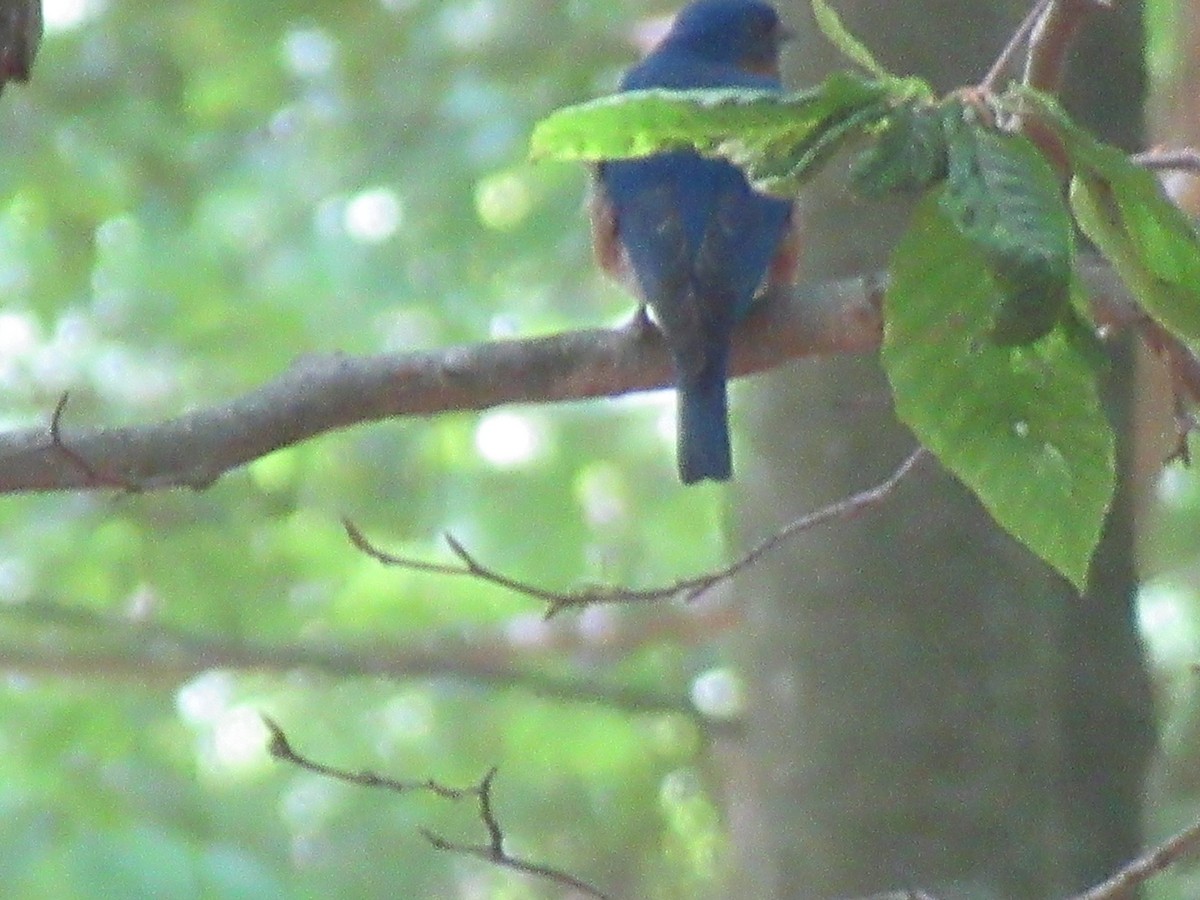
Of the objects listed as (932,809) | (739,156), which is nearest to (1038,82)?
(739,156)

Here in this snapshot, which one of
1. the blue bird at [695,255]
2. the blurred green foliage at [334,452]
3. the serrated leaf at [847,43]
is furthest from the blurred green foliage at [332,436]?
the serrated leaf at [847,43]

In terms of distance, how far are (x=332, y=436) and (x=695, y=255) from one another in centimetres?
215

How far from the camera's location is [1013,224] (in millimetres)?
997

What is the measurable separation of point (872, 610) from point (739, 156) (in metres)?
1.85

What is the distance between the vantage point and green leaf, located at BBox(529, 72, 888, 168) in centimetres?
101

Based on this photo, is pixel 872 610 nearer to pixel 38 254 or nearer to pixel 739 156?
pixel 739 156

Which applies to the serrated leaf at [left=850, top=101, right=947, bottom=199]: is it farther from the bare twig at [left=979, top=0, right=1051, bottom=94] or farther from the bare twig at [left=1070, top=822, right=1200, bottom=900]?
the bare twig at [left=1070, top=822, right=1200, bottom=900]

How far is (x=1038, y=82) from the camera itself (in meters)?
1.94

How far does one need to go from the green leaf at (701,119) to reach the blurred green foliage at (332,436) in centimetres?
330

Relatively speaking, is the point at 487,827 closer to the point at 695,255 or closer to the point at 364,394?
Answer: the point at 364,394

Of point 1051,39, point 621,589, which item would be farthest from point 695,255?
point 1051,39

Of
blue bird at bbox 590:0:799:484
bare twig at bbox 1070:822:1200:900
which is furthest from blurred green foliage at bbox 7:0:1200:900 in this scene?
bare twig at bbox 1070:822:1200:900

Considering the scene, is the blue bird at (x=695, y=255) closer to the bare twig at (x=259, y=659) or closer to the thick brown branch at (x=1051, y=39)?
the thick brown branch at (x=1051, y=39)

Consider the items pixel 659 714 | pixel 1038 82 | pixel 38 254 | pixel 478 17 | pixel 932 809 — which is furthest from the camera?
pixel 478 17
